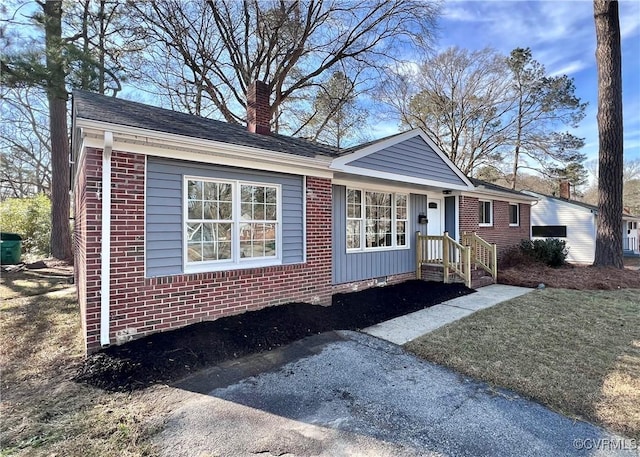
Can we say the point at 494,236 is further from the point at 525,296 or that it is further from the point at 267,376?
the point at 267,376

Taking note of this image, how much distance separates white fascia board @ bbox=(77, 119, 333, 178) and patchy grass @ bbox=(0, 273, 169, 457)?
2.83m

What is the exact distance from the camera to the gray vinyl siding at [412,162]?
25.2 ft

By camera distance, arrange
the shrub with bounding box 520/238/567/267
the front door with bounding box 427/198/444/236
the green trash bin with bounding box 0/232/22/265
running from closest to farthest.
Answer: the front door with bounding box 427/198/444/236 < the green trash bin with bounding box 0/232/22/265 < the shrub with bounding box 520/238/567/267

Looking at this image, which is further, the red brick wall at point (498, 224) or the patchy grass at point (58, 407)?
the red brick wall at point (498, 224)

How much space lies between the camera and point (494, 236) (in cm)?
1312

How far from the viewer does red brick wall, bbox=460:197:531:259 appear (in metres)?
11.4

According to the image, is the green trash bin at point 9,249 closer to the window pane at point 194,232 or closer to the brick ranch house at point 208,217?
the brick ranch house at point 208,217

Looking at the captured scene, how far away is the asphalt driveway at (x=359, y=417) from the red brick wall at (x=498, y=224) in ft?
27.3

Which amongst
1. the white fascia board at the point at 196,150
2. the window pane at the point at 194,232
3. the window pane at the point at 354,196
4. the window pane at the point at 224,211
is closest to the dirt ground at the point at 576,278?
the window pane at the point at 354,196

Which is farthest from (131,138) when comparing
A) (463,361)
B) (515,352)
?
(515,352)

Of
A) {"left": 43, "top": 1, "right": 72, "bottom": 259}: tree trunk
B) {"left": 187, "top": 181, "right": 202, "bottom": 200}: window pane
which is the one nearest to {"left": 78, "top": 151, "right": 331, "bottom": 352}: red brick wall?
{"left": 187, "top": 181, "right": 202, "bottom": 200}: window pane

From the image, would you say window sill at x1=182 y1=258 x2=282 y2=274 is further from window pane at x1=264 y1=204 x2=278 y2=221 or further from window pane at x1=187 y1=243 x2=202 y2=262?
window pane at x1=264 y1=204 x2=278 y2=221

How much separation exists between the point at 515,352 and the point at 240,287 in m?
4.20

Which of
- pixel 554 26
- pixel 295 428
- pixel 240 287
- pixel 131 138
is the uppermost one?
pixel 554 26
